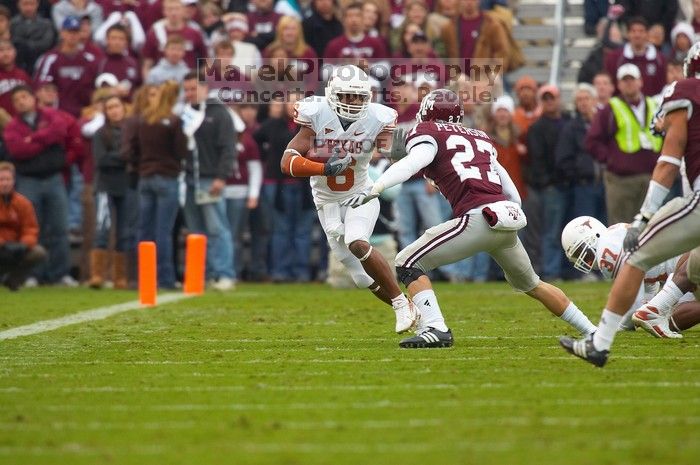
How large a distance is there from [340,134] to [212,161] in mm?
5101

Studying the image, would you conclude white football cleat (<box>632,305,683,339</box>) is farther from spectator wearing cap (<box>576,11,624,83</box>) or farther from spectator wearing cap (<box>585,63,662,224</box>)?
spectator wearing cap (<box>576,11,624,83</box>)

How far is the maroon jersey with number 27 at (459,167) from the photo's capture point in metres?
7.32

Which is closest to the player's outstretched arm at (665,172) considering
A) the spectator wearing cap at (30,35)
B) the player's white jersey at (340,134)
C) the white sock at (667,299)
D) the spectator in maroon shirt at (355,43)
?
the white sock at (667,299)

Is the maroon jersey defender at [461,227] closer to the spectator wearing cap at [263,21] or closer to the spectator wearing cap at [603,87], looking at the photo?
the spectator wearing cap at [603,87]

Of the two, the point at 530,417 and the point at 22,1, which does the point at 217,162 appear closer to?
the point at 22,1

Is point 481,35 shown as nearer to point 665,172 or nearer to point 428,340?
point 428,340

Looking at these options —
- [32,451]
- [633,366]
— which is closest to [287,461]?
[32,451]

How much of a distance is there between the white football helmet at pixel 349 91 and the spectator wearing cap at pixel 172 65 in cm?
613

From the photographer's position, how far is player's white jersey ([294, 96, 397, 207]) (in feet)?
27.3

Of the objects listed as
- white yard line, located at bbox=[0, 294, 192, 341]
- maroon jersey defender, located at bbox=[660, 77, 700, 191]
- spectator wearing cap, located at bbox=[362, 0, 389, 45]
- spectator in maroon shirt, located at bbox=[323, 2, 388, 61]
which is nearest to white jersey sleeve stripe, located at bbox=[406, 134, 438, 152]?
maroon jersey defender, located at bbox=[660, 77, 700, 191]

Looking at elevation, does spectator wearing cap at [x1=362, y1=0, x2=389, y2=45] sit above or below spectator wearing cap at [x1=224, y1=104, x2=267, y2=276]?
above

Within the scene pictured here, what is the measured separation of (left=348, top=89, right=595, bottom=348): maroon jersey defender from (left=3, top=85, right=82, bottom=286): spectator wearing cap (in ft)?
22.8

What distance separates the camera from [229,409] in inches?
215

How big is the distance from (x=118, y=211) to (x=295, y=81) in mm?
2422
